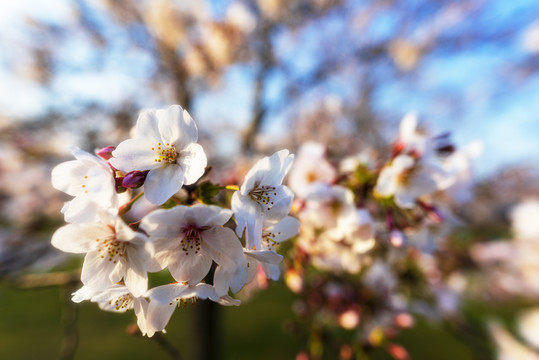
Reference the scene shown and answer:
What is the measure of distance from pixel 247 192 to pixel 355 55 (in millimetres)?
5066

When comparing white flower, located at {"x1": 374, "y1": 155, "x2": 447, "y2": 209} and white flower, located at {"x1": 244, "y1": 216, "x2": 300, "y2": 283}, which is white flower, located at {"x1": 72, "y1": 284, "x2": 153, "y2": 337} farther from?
white flower, located at {"x1": 374, "y1": 155, "x2": 447, "y2": 209}

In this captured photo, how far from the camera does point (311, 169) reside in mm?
1129

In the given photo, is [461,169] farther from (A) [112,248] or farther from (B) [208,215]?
(A) [112,248]

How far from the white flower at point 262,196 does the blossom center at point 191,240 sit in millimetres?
103

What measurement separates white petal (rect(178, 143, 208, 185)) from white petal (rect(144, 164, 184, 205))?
14 millimetres

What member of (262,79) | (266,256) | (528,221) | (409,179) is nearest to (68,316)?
(266,256)

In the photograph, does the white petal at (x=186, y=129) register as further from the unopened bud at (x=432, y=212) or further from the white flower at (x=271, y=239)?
the unopened bud at (x=432, y=212)

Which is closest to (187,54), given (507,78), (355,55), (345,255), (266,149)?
(266,149)

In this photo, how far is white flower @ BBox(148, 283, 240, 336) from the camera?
530mm

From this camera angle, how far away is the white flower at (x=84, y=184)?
51cm

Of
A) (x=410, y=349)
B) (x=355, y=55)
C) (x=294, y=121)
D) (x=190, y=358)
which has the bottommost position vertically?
(x=410, y=349)

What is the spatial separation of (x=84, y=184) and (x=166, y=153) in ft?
0.57

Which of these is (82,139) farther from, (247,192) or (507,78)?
(507,78)

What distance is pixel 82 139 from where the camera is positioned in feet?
8.89
